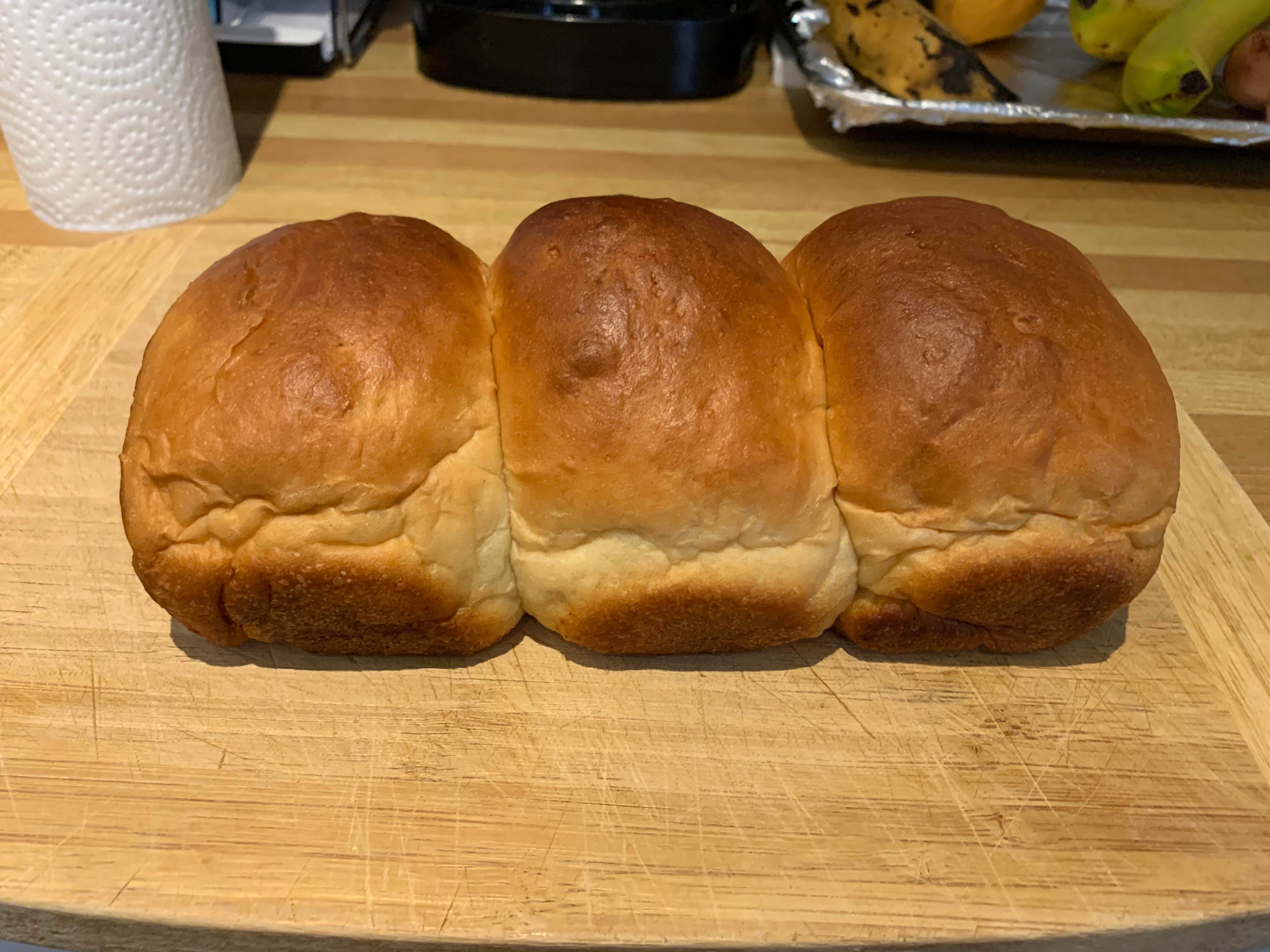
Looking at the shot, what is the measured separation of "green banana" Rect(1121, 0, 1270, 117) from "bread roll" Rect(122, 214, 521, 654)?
1709 mm

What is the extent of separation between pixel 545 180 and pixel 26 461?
1.20 metres

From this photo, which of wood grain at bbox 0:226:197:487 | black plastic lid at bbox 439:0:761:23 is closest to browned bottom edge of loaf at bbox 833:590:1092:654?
wood grain at bbox 0:226:197:487

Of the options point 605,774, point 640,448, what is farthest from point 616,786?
point 640,448

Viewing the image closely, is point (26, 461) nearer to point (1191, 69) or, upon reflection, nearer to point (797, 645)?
point (797, 645)

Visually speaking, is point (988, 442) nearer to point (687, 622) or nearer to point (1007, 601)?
point (1007, 601)

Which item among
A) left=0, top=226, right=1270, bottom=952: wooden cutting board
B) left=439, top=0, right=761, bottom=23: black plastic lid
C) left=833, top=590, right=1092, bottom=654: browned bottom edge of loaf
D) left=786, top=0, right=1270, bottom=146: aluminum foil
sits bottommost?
left=0, top=226, right=1270, bottom=952: wooden cutting board

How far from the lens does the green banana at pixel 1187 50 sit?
6.11 feet

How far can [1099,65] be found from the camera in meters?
2.21

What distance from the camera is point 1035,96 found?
209cm

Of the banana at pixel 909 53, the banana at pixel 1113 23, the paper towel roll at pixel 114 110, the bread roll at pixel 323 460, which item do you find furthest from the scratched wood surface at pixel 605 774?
the banana at pixel 1113 23

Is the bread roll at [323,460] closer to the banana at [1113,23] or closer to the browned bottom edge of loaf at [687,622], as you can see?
A: the browned bottom edge of loaf at [687,622]

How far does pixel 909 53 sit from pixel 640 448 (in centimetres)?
154

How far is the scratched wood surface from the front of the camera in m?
0.85

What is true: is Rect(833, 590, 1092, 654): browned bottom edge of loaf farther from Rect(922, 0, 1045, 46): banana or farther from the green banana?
Rect(922, 0, 1045, 46): banana
